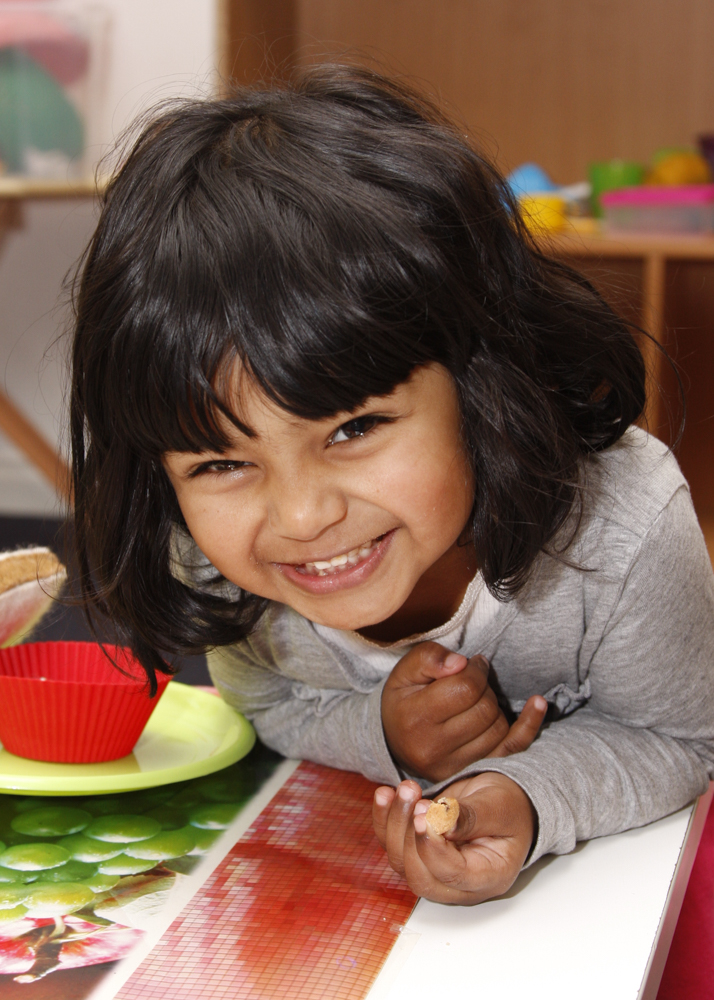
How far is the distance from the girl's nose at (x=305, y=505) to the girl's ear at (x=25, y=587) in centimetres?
25

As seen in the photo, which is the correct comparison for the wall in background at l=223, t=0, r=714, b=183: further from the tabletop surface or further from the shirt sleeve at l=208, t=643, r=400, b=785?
the tabletop surface

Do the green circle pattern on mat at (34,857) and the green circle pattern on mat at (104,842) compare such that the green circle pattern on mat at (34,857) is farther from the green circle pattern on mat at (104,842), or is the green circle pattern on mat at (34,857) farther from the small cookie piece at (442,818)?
the small cookie piece at (442,818)

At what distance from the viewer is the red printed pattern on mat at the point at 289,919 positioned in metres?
0.41

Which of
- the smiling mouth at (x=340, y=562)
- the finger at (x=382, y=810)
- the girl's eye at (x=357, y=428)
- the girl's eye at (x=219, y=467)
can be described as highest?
the girl's eye at (x=357, y=428)

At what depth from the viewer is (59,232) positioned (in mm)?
2119

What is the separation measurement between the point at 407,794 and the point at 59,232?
6.16ft

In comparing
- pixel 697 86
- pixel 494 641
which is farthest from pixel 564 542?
pixel 697 86

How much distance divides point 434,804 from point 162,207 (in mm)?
309

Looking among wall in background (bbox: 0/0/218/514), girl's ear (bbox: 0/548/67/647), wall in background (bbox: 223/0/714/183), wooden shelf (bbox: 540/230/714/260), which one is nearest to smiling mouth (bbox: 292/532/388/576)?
girl's ear (bbox: 0/548/67/647)

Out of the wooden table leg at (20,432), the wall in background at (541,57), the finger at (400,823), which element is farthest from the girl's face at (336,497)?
the wooden table leg at (20,432)

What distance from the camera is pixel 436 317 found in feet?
1.60

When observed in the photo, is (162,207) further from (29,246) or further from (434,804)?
(29,246)

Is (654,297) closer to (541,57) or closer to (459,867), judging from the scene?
(541,57)

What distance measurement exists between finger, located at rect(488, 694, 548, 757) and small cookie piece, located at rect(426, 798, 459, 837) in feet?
0.44
